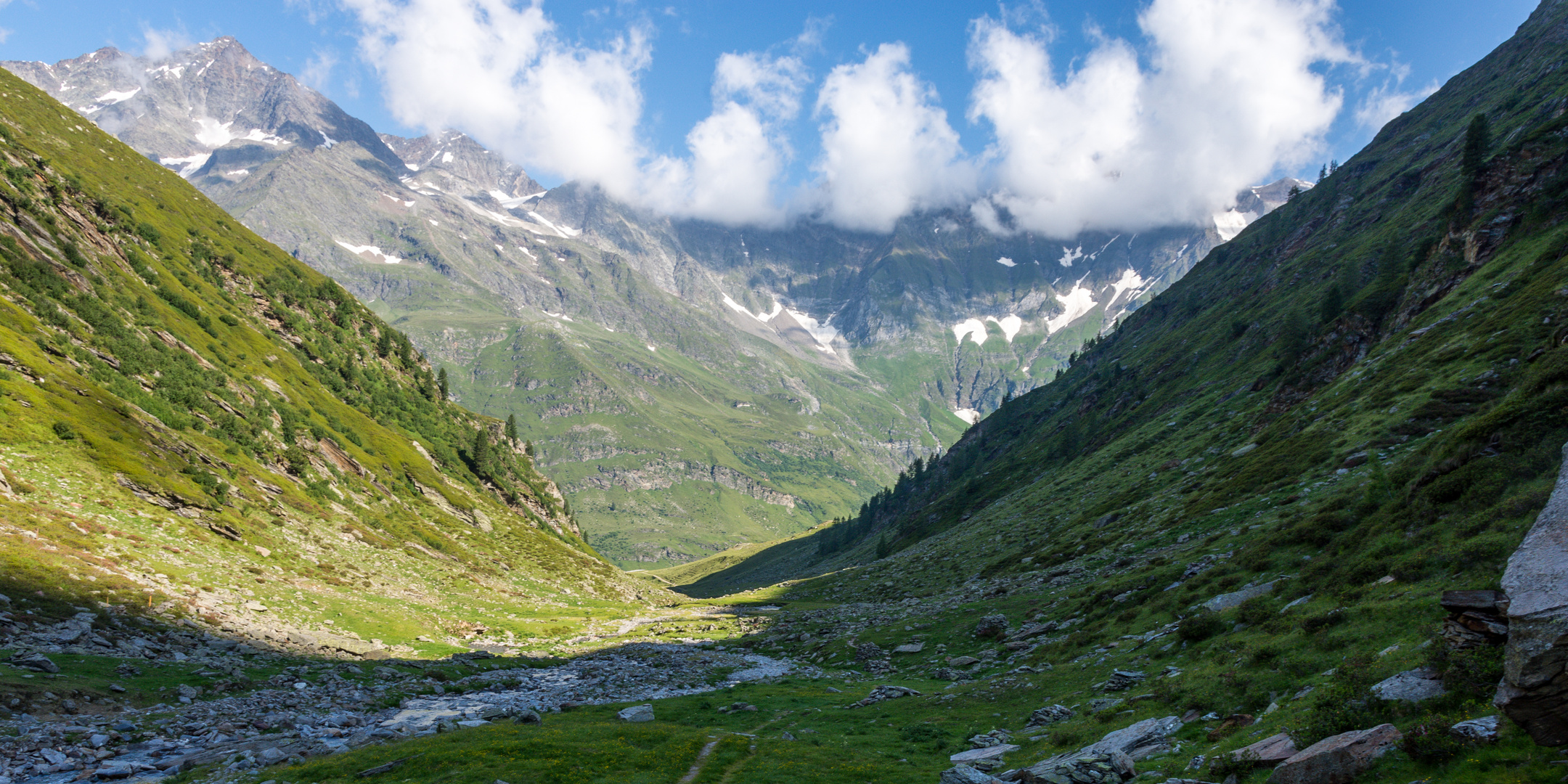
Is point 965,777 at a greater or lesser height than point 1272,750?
lesser

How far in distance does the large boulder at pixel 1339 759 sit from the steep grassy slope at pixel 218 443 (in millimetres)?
52442

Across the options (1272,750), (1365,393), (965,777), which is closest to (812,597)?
(1365,393)

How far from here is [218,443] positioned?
219 feet

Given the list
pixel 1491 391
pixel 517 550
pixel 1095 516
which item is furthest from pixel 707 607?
pixel 1491 391

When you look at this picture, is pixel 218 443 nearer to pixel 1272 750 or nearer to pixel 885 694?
pixel 885 694

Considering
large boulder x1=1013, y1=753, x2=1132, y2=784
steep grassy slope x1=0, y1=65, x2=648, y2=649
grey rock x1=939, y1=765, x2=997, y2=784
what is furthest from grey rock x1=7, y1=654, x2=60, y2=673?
large boulder x1=1013, y1=753, x2=1132, y2=784

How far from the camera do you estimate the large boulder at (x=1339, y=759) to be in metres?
13.4

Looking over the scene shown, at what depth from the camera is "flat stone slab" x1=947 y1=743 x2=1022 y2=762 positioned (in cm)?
2527

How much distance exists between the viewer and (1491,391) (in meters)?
37.2

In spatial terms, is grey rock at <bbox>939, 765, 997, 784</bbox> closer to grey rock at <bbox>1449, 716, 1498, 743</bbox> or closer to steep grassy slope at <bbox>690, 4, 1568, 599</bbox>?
grey rock at <bbox>1449, 716, 1498, 743</bbox>

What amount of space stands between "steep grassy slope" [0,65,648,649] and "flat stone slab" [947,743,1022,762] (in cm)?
4408

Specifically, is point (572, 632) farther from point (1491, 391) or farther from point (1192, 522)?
point (1491, 391)

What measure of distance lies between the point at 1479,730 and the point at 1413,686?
333 cm

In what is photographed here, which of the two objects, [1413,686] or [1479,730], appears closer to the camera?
[1479,730]
